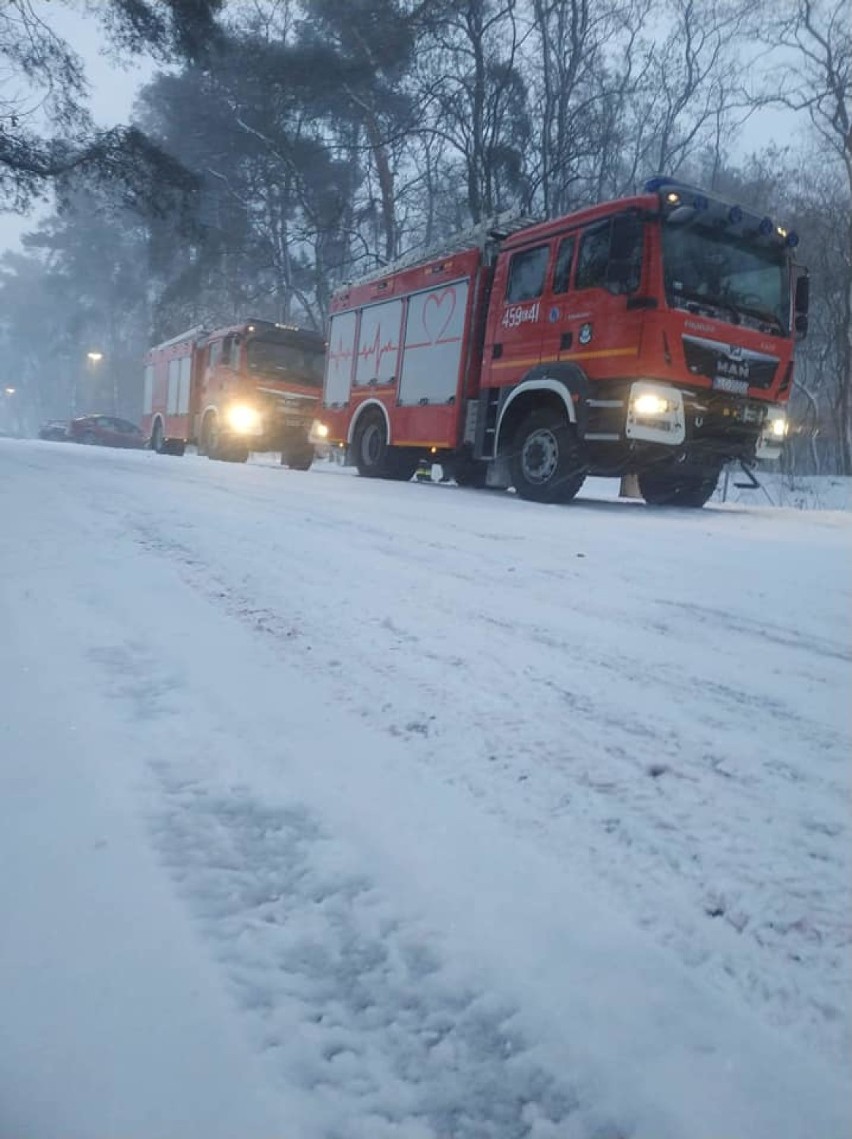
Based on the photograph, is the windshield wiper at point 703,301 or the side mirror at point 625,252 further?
the windshield wiper at point 703,301

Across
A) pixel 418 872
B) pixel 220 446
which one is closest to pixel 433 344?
pixel 220 446

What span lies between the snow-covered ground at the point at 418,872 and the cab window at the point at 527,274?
18.8 feet

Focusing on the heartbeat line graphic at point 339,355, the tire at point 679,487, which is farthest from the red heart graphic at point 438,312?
the tire at point 679,487

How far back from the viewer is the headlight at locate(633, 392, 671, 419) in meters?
6.25

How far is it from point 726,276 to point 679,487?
2.28 m

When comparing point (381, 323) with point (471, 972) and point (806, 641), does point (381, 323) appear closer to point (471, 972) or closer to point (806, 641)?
point (806, 641)

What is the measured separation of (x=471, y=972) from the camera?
100 cm

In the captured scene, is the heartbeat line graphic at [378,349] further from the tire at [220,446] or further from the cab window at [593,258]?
the tire at [220,446]

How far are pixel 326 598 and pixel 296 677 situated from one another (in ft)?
2.65

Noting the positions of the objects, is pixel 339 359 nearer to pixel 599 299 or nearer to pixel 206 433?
pixel 206 433

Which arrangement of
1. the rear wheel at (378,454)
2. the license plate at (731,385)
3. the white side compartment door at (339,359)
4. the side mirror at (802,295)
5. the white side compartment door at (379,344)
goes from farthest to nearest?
the white side compartment door at (339,359) → the rear wheel at (378,454) → the white side compartment door at (379,344) → the side mirror at (802,295) → the license plate at (731,385)

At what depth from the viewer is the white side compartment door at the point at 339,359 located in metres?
11.0

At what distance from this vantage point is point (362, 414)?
423 inches

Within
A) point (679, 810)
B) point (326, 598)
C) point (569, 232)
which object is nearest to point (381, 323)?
point (569, 232)
